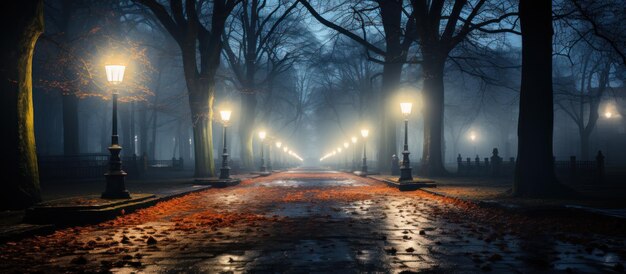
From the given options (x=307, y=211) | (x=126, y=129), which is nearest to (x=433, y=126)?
(x=307, y=211)

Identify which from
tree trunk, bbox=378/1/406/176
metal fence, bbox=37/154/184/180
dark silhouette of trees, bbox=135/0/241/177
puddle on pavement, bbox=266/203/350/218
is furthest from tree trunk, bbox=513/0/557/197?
metal fence, bbox=37/154/184/180

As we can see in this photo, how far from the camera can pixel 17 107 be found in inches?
452

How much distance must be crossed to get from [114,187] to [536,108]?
10.7 m

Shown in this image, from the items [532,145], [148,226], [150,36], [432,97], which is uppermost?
[150,36]

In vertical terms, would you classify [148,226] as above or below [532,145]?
below

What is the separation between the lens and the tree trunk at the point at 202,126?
2514 cm

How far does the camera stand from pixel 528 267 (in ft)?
18.9

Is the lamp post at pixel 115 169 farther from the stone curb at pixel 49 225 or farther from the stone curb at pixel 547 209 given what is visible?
the stone curb at pixel 547 209

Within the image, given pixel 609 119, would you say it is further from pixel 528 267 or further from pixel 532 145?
pixel 528 267

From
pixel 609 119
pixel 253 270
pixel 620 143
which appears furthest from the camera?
pixel 609 119

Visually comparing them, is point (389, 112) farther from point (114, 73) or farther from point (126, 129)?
point (126, 129)

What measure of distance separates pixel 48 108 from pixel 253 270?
48679 millimetres

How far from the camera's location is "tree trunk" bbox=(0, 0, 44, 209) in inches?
441

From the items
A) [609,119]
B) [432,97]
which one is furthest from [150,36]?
[609,119]
